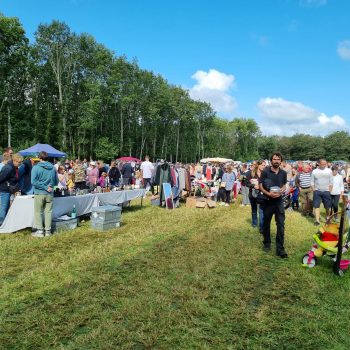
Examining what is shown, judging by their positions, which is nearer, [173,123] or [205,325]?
[205,325]

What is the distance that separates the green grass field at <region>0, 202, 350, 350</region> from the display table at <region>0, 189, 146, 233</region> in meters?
0.41

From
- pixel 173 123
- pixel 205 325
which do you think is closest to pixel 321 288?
pixel 205 325

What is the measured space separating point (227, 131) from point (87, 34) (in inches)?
2206

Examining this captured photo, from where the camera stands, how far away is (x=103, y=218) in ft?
26.6

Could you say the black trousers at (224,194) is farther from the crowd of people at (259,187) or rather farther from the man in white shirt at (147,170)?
the man in white shirt at (147,170)

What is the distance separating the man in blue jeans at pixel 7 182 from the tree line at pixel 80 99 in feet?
90.3

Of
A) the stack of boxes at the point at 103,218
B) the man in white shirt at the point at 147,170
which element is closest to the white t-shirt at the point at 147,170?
the man in white shirt at the point at 147,170

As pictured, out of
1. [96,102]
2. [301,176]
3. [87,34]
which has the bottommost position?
[301,176]

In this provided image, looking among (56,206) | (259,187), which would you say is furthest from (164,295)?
(56,206)

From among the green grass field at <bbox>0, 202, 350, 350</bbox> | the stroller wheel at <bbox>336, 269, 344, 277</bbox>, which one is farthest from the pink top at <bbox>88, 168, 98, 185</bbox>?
the stroller wheel at <bbox>336, 269, 344, 277</bbox>

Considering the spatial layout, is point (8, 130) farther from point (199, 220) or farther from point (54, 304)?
point (54, 304)

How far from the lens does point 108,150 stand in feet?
149

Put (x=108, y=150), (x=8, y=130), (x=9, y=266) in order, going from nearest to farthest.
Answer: (x=9, y=266) → (x=8, y=130) → (x=108, y=150)

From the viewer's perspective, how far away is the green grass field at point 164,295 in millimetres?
3283
